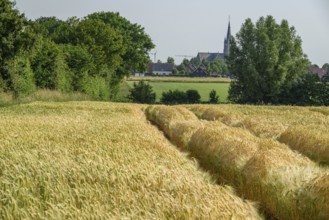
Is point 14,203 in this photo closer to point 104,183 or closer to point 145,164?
point 104,183

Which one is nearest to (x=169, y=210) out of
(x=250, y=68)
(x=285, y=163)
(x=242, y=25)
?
(x=285, y=163)

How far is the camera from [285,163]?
28.4 feet

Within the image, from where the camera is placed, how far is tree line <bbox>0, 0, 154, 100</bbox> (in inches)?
1351

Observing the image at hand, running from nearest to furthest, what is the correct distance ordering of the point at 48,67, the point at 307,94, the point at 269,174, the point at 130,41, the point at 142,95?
the point at 269,174
the point at 48,67
the point at 307,94
the point at 142,95
the point at 130,41

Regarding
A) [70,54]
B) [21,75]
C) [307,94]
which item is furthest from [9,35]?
[307,94]

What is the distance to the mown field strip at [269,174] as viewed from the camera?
6.78m

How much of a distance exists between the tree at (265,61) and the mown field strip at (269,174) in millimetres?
54248

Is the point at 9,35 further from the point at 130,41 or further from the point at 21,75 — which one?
the point at 130,41

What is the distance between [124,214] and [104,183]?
176cm

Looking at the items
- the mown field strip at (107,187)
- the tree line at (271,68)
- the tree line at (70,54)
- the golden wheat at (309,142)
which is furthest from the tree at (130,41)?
the mown field strip at (107,187)

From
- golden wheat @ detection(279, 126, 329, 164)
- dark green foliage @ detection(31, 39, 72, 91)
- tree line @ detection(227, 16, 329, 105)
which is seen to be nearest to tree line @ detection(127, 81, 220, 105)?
tree line @ detection(227, 16, 329, 105)

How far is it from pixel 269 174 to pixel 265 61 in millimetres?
59940

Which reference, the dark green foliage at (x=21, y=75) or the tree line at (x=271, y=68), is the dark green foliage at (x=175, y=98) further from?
the dark green foliage at (x=21, y=75)

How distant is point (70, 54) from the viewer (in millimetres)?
51281
